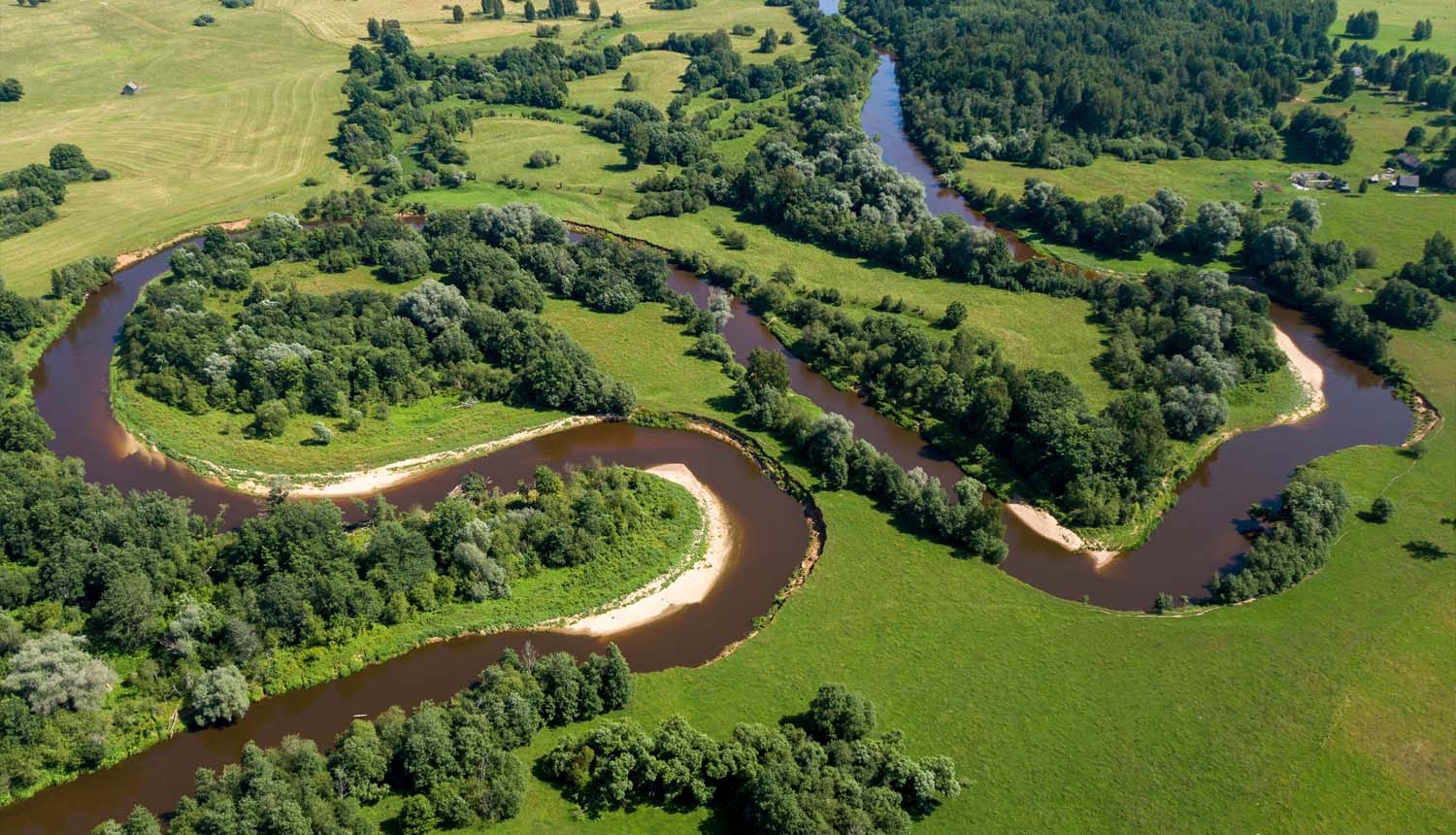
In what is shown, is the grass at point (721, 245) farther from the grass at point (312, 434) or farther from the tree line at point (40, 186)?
the tree line at point (40, 186)

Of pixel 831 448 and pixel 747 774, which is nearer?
pixel 747 774

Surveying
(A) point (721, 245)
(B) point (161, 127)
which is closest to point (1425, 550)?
(A) point (721, 245)

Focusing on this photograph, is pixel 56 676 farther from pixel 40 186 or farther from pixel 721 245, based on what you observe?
pixel 40 186

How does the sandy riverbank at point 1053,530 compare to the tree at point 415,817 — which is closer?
the tree at point 415,817

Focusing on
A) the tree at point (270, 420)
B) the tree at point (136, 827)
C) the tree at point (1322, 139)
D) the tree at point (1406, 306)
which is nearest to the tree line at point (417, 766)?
the tree at point (136, 827)

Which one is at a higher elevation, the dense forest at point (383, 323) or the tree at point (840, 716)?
the dense forest at point (383, 323)

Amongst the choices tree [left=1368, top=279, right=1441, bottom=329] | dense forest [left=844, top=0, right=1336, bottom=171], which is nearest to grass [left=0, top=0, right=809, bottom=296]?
dense forest [left=844, top=0, right=1336, bottom=171]

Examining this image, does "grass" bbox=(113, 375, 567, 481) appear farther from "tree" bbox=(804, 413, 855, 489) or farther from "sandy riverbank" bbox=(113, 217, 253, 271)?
"sandy riverbank" bbox=(113, 217, 253, 271)
